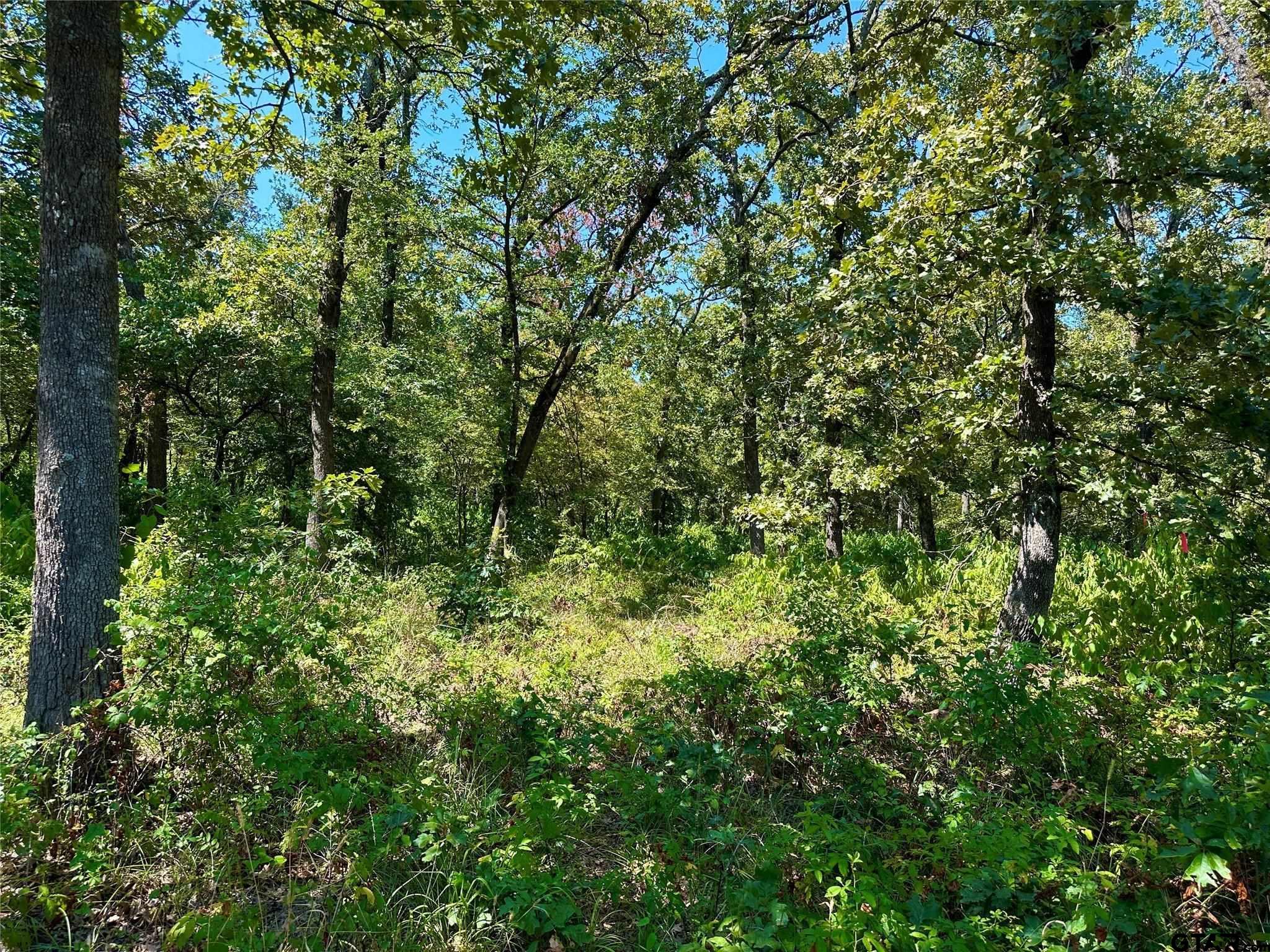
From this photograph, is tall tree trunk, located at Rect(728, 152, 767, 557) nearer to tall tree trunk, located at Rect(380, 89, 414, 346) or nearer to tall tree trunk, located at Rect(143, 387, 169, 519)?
tall tree trunk, located at Rect(380, 89, 414, 346)

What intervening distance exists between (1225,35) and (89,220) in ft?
28.4

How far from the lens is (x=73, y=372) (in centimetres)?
304

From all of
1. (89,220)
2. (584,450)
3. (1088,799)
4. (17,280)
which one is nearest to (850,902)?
(1088,799)

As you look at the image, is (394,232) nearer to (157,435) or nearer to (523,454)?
(523,454)

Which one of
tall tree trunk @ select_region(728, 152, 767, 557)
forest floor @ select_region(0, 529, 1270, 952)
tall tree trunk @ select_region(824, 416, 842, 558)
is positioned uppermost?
tall tree trunk @ select_region(728, 152, 767, 557)

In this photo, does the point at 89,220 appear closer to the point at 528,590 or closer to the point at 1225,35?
the point at 528,590

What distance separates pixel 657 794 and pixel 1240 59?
765cm

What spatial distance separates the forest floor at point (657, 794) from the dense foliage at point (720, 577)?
0.03 meters

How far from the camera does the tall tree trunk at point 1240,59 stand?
16.9 feet

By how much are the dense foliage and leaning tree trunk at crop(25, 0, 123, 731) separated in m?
0.22

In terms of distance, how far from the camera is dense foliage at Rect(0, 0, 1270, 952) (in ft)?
8.29

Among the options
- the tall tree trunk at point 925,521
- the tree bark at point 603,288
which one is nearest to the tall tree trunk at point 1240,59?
the tree bark at point 603,288

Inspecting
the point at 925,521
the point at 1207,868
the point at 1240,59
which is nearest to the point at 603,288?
the point at 1240,59

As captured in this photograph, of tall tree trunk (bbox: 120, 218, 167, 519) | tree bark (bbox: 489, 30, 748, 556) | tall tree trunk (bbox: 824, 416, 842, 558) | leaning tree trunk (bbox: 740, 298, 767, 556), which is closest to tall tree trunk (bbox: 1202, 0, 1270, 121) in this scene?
tree bark (bbox: 489, 30, 748, 556)
